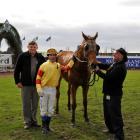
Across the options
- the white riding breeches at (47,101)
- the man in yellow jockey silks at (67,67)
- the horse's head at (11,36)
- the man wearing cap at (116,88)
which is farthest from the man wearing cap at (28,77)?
the horse's head at (11,36)

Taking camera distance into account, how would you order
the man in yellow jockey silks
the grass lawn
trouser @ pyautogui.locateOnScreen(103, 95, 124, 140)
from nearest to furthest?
trouser @ pyautogui.locateOnScreen(103, 95, 124, 140) < the grass lawn < the man in yellow jockey silks

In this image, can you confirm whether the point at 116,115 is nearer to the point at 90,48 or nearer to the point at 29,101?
the point at 90,48

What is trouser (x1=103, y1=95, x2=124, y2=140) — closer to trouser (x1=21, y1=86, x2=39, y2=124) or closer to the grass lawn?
the grass lawn

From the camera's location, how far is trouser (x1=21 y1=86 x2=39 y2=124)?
10.8 meters

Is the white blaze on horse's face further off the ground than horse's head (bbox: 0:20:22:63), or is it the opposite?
horse's head (bbox: 0:20:22:63)

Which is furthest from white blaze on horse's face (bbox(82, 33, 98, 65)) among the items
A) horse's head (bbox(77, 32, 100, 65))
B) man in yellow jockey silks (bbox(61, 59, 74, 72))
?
man in yellow jockey silks (bbox(61, 59, 74, 72))

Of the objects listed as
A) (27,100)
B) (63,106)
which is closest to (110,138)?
(27,100)

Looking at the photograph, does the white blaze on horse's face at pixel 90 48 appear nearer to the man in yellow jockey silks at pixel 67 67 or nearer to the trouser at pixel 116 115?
the man in yellow jockey silks at pixel 67 67

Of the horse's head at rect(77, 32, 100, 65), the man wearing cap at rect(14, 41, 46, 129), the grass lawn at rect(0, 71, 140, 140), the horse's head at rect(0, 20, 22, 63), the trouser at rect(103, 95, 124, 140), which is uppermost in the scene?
the horse's head at rect(0, 20, 22, 63)

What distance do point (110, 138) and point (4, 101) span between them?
7322 mm

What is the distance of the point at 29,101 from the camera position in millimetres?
A: 10805

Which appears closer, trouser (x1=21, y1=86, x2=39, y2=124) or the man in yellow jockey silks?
trouser (x1=21, y1=86, x2=39, y2=124)

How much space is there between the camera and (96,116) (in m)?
12.7

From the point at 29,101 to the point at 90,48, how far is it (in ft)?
6.41
